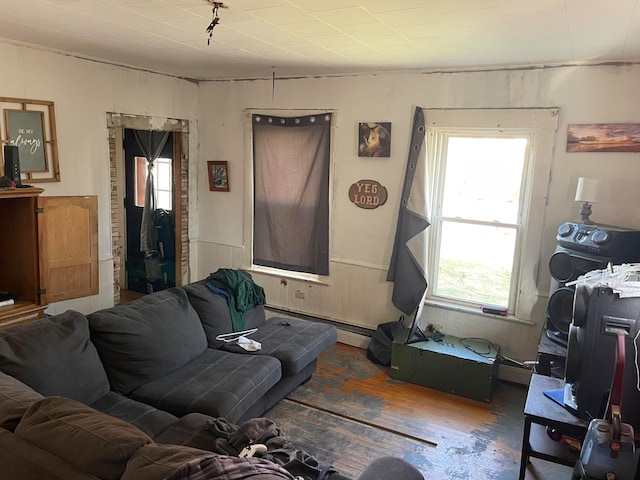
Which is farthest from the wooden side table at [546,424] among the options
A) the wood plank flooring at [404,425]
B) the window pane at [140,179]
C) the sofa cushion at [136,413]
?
the window pane at [140,179]

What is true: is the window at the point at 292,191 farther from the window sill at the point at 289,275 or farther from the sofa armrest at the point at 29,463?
the sofa armrest at the point at 29,463

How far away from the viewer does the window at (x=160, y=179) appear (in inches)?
229

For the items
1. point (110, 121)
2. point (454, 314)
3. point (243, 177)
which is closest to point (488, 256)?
point (454, 314)

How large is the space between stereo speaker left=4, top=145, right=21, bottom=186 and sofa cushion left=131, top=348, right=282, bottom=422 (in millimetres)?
1716

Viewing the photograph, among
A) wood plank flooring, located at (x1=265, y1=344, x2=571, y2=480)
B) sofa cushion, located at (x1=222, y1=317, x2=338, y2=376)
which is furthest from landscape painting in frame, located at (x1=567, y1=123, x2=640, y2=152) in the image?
sofa cushion, located at (x1=222, y1=317, x2=338, y2=376)

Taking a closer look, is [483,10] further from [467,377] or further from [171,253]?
[171,253]

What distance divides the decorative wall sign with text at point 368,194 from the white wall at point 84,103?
215 centimetres

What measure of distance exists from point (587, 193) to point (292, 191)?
2607mm

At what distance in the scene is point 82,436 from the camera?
4.94 ft

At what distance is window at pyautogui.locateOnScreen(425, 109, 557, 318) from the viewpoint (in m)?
3.76

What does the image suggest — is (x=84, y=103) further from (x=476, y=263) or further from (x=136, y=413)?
(x=476, y=263)

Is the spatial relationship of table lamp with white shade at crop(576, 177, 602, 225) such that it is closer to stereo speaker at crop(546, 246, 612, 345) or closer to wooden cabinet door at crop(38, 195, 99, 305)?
stereo speaker at crop(546, 246, 612, 345)

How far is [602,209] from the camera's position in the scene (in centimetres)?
352

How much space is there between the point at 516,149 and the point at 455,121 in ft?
1.77
